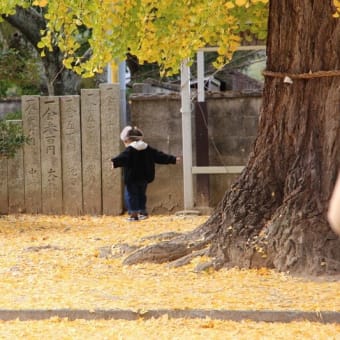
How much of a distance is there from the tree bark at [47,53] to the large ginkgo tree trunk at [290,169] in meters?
9.27

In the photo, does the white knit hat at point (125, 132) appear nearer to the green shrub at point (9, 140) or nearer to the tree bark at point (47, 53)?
the green shrub at point (9, 140)

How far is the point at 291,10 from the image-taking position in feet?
25.7

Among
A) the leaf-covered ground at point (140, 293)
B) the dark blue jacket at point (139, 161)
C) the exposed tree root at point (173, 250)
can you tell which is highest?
the dark blue jacket at point (139, 161)

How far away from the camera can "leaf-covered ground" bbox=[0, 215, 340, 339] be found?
19.5ft

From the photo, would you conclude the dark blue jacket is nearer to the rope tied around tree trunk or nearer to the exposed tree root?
the exposed tree root

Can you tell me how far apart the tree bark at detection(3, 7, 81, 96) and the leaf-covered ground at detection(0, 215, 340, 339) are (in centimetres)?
860

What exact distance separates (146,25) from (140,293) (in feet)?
10.7

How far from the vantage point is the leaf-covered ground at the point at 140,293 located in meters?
5.95

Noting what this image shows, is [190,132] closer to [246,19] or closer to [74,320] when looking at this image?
[246,19]

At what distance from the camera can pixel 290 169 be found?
25.9 ft

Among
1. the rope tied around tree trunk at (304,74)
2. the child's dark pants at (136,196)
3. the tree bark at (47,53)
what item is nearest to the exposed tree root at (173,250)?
the rope tied around tree trunk at (304,74)

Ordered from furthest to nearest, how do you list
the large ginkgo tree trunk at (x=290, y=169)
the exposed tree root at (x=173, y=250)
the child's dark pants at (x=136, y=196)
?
the child's dark pants at (x=136, y=196)
the exposed tree root at (x=173, y=250)
the large ginkgo tree trunk at (x=290, y=169)

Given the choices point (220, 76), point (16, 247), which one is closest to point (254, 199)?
point (16, 247)

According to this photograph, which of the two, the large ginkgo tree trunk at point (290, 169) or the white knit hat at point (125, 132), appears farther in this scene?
the white knit hat at point (125, 132)
